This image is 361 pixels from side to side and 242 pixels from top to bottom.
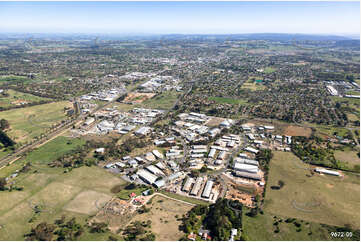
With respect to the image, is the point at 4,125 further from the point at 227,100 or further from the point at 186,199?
the point at 227,100

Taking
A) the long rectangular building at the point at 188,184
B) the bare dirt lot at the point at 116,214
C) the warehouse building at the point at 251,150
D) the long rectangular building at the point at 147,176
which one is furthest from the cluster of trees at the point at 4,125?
the warehouse building at the point at 251,150

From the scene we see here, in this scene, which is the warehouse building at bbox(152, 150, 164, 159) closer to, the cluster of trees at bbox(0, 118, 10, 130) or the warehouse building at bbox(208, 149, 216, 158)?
the warehouse building at bbox(208, 149, 216, 158)

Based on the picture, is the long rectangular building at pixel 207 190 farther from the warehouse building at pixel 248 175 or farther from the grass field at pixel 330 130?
the grass field at pixel 330 130

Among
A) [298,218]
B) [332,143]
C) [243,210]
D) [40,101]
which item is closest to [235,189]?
[243,210]

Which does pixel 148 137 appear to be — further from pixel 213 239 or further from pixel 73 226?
pixel 213 239

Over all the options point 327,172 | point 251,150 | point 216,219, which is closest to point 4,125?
point 216,219

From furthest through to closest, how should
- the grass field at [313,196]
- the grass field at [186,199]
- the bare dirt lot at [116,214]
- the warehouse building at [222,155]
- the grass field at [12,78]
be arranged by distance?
the grass field at [12,78], the warehouse building at [222,155], the grass field at [186,199], the grass field at [313,196], the bare dirt lot at [116,214]
